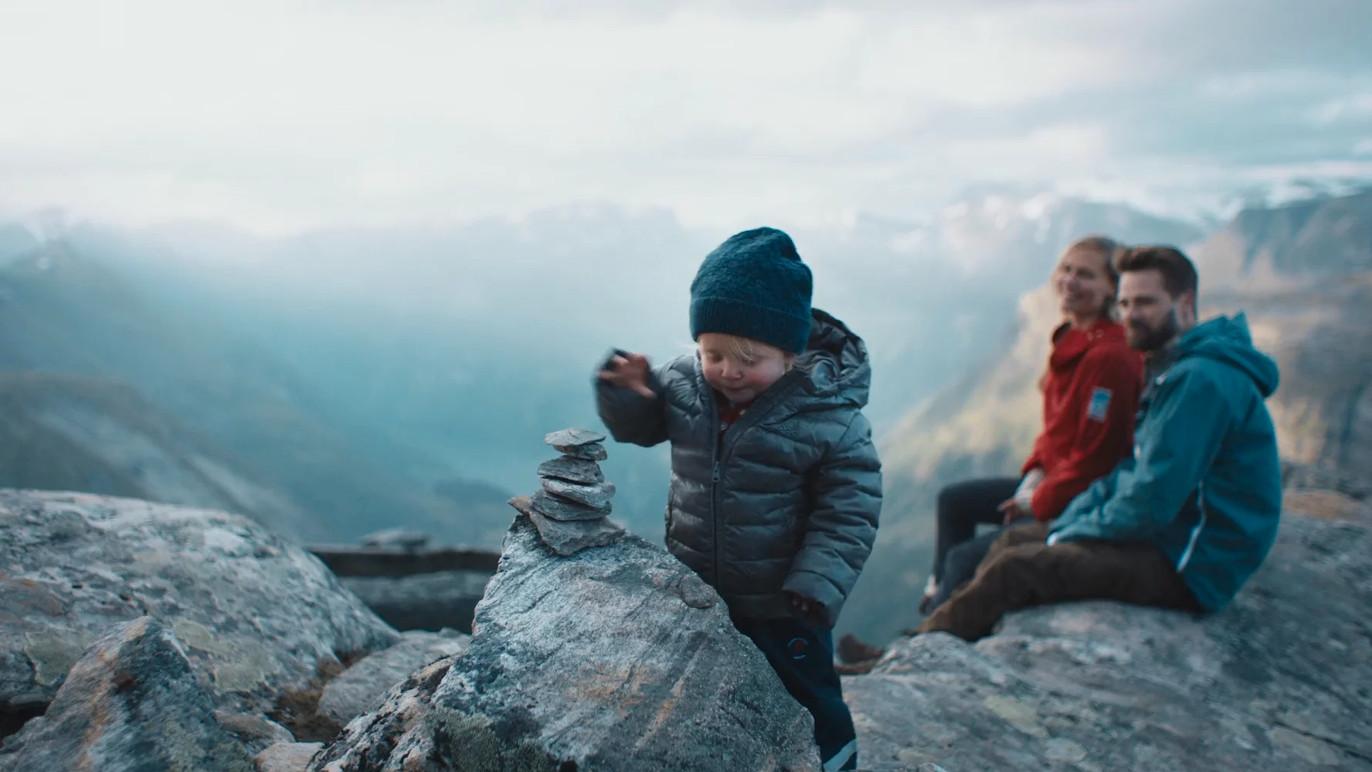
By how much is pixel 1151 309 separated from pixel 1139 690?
2.86 metres

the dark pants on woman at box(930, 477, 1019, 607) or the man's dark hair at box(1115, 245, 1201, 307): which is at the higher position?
A: the man's dark hair at box(1115, 245, 1201, 307)

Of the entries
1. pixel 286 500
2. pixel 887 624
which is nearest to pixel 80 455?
pixel 286 500

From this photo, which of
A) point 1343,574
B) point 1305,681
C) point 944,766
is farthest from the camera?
point 1343,574

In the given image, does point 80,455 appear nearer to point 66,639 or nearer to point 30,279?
point 66,639

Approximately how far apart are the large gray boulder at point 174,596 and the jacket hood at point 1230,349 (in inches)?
239

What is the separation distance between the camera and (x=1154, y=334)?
6582mm

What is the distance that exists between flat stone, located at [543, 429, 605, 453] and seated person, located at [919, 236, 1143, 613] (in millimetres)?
4781

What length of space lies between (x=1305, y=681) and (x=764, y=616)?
14.8 feet

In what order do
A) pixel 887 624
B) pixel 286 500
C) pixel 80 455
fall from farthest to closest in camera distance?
1. pixel 286 500
2. pixel 887 624
3. pixel 80 455

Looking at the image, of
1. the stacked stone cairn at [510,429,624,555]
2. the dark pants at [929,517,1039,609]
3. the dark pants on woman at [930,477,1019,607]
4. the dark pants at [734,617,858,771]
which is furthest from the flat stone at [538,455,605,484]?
the dark pants on woman at [930,477,1019,607]

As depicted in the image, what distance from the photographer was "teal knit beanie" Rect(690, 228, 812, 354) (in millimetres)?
3646

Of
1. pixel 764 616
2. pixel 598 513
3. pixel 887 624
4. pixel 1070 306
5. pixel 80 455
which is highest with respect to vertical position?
pixel 1070 306

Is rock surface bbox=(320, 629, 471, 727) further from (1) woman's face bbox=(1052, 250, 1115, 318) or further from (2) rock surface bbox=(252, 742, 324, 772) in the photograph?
(1) woman's face bbox=(1052, 250, 1115, 318)

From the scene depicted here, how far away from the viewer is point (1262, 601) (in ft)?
22.4
